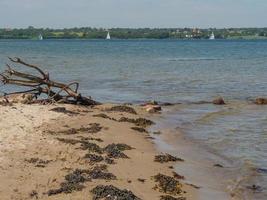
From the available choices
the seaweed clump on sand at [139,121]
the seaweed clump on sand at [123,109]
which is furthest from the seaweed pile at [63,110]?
the seaweed clump on sand at [123,109]

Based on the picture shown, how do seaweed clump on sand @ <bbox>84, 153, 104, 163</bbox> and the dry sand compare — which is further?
seaweed clump on sand @ <bbox>84, 153, 104, 163</bbox>

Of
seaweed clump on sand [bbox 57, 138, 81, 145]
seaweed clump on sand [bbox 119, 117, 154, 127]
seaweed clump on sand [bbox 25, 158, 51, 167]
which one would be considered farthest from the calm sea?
seaweed clump on sand [bbox 25, 158, 51, 167]

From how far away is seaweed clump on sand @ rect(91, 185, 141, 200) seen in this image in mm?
10688

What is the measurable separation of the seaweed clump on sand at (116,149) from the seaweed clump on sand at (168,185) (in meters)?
1.88

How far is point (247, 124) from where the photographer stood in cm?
2125

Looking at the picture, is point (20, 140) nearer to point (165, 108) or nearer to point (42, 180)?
point (42, 180)

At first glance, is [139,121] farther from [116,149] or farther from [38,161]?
[38,161]

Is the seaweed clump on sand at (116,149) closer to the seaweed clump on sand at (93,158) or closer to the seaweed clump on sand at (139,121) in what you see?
the seaweed clump on sand at (93,158)

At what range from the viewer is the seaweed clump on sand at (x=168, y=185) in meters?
11.9

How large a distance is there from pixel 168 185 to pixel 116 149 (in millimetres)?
3158

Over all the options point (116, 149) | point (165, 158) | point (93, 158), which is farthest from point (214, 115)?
point (93, 158)

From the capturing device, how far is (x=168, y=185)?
12.1 m

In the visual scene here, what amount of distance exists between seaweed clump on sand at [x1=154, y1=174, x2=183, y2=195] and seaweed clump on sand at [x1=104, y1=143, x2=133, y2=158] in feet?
6.16

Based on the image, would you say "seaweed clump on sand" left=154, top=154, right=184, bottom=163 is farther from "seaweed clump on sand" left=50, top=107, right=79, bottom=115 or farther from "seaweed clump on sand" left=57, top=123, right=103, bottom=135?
"seaweed clump on sand" left=50, top=107, right=79, bottom=115
